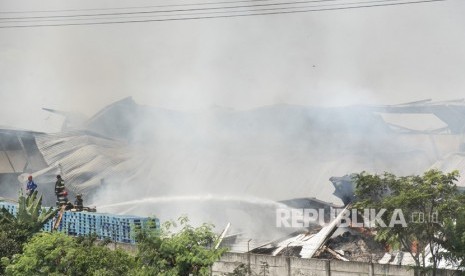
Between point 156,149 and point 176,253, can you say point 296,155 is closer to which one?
point 156,149

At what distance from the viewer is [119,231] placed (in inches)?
739

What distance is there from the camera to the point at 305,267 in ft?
46.6

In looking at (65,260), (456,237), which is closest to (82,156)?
(65,260)

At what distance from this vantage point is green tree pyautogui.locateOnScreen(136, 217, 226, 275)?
10.4 m

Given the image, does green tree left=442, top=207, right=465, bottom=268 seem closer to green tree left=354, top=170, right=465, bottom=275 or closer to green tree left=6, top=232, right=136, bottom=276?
green tree left=354, top=170, right=465, bottom=275

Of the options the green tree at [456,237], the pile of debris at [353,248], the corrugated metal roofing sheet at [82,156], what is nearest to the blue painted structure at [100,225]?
the pile of debris at [353,248]

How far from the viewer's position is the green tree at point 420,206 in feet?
39.4

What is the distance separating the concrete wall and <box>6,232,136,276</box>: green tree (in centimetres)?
246

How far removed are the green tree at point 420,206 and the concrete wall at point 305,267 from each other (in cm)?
65

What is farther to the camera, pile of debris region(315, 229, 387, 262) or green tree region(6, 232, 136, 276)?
pile of debris region(315, 229, 387, 262)

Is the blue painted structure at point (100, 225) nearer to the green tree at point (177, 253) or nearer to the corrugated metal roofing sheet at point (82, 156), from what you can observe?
the green tree at point (177, 253)

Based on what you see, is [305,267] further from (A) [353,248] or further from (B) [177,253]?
(B) [177,253]

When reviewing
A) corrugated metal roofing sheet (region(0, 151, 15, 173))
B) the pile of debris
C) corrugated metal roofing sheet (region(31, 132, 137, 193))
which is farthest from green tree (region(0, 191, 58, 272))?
corrugated metal roofing sheet (region(0, 151, 15, 173))

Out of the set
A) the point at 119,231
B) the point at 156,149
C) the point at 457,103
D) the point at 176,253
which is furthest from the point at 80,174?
the point at 176,253
